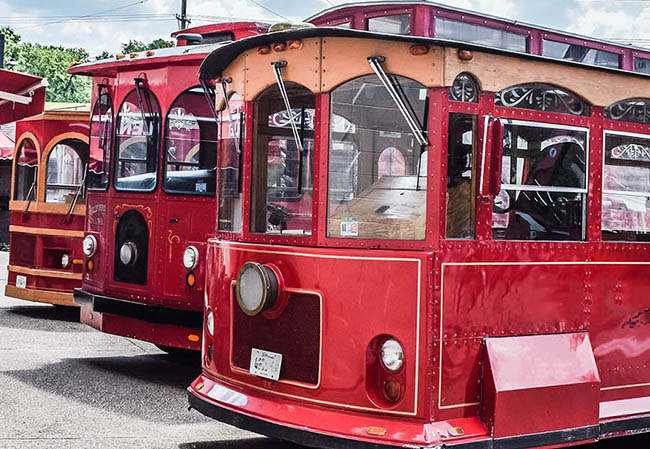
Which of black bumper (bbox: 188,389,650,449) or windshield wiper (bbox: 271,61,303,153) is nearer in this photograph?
black bumper (bbox: 188,389,650,449)

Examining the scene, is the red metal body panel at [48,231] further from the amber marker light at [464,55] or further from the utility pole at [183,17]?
the utility pole at [183,17]

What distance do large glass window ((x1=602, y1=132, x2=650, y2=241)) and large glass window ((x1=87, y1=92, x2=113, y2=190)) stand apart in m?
4.83

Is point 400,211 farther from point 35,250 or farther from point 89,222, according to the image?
point 35,250

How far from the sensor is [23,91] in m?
8.51

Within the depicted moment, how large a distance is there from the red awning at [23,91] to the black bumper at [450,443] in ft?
12.8

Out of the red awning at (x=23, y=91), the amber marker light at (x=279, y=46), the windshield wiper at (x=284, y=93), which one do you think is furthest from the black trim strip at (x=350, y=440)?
the red awning at (x=23, y=91)

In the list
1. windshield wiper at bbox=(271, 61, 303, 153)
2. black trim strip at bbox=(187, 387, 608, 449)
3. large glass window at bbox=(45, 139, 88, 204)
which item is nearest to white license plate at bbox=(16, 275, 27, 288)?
large glass window at bbox=(45, 139, 88, 204)

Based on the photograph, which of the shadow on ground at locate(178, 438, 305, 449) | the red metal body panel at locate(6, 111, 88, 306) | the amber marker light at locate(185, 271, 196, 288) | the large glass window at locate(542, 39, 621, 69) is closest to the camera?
the large glass window at locate(542, 39, 621, 69)

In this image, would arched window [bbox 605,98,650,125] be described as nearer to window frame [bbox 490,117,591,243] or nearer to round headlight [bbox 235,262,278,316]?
window frame [bbox 490,117,591,243]

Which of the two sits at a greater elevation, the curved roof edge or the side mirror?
the curved roof edge

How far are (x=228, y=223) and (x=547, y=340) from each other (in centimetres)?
216

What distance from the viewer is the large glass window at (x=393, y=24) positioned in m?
5.23

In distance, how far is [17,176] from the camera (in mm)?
11969

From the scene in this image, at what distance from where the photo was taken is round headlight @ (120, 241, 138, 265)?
830 cm
